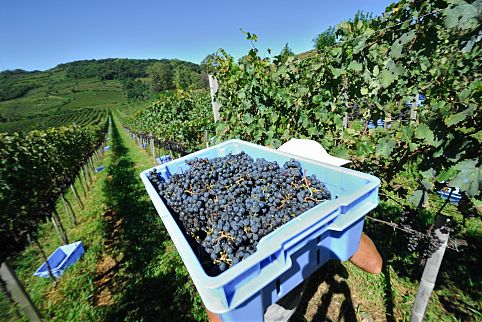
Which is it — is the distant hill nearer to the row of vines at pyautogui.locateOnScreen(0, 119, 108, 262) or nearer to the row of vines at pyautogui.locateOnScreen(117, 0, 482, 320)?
the row of vines at pyautogui.locateOnScreen(0, 119, 108, 262)

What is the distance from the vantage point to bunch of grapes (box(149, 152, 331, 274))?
0.92m

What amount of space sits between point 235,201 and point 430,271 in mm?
1354

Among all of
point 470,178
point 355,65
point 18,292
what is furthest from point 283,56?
point 18,292

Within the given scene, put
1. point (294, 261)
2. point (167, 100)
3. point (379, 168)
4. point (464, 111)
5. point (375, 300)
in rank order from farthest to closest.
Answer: point (167, 100) < point (375, 300) < point (379, 168) < point (464, 111) < point (294, 261)

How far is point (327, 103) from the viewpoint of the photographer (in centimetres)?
229

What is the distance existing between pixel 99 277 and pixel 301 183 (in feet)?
11.6

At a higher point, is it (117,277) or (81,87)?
(81,87)

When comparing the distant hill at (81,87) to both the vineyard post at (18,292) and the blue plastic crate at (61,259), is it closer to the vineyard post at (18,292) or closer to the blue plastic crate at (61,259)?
the blue plastic crate at (61,259)

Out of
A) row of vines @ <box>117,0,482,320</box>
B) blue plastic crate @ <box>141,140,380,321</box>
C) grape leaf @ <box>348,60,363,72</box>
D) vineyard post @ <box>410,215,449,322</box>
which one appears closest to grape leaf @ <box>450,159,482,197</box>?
row of vines @ <box>117,0,482,320</box>

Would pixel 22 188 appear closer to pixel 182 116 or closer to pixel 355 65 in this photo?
pixel 182 116

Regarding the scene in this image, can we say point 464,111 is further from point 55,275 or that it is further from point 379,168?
point 55,275

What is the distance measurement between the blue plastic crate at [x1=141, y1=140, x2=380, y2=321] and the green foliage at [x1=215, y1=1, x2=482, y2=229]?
566 mm

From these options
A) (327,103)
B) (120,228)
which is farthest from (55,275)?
(327,103)

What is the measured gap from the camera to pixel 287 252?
711 mm
